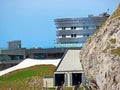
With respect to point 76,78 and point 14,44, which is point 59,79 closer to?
point 76,78

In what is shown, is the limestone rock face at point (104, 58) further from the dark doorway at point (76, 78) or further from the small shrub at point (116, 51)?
the dark doorway at point (76, 78)

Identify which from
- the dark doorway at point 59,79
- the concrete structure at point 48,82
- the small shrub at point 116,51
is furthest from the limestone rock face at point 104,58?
the dark doorway at point 59,79

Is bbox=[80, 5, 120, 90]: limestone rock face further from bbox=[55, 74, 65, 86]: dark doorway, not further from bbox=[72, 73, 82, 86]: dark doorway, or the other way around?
bbox=[55, 74, 65, 86]: dark doorway

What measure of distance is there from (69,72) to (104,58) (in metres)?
44.0

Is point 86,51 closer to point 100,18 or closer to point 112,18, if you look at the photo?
point 112,18

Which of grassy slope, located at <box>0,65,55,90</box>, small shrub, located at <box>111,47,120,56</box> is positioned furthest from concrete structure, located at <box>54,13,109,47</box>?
small shrub, located at <box>111,47,120,56</box>

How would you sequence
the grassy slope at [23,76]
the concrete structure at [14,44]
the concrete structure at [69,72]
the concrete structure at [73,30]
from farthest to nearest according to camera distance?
the concrete structure at [73,30]
the concrete structure at [14,44]
the grassy slope at [23,76]
the concrete structure at [69,72]

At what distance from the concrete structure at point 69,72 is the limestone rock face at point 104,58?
122ft

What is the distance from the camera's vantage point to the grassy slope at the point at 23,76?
93.5 meters

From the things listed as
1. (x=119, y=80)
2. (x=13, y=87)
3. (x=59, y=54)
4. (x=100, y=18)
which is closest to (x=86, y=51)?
(x=119, y=80)

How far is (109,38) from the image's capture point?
50.7 m

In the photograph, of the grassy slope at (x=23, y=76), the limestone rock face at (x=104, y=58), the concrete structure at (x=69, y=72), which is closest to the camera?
the limestone rock face at (x=104, y=58)

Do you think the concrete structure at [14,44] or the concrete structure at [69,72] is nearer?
the concrete structure at [69,72]

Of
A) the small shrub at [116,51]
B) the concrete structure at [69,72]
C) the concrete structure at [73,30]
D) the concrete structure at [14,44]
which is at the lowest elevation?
the concrete structure at [69,72]
